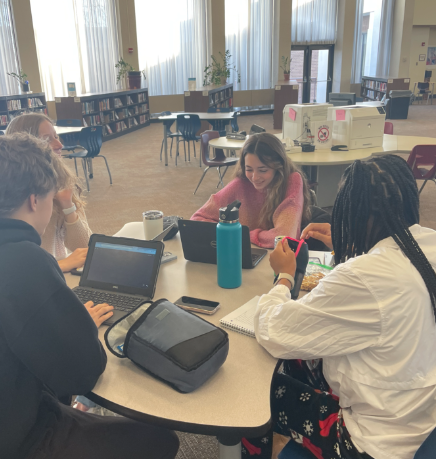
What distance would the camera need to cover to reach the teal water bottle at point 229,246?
135 cm

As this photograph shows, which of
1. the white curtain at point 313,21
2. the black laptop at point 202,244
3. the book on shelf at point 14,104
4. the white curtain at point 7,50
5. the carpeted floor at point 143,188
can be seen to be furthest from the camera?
the white curtain at point 313,21

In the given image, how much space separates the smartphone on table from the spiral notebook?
0.06 metres

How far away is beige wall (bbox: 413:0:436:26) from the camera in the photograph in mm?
12992

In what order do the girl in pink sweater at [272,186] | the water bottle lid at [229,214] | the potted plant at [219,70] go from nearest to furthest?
the water bottle lid at [229,214] < the girl in pink sweater at [272,186] < the potted plant at [219,70]

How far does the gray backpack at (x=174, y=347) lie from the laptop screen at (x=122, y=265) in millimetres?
313

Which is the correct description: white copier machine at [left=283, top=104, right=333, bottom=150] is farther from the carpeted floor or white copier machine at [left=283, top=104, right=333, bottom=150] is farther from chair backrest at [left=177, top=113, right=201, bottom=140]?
chair backrest at [left=177, top=113, right=201, bottom=140]

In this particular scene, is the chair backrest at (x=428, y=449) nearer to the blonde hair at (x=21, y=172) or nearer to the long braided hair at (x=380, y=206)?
the long braided hair at (x=380, y=206)

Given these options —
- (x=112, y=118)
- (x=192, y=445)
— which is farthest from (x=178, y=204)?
(x=112, y=118)

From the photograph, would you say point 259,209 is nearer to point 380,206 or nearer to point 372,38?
point 380,206

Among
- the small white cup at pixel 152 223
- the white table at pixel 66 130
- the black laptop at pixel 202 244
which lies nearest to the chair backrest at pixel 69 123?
the white table at pixel 66 130

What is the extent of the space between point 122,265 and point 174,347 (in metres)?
0.52

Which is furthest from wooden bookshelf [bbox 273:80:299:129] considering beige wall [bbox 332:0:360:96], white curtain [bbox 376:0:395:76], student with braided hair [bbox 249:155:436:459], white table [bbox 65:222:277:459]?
white table [bbox 65:222:277:459]

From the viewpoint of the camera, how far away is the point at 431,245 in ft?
3.45

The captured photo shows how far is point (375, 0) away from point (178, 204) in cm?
1182
